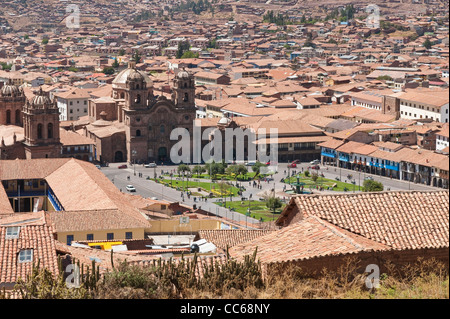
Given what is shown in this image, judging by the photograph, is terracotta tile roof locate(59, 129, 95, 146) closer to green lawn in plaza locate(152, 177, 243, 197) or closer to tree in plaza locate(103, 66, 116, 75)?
green lawn in plaza locate(152, 177, 243, 197)

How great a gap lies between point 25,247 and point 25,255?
0.83 ft

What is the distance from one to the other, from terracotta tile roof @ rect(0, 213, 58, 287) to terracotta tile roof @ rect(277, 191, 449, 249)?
480 cm

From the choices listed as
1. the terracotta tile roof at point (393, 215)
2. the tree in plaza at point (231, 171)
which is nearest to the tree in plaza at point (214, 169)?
the tree in plaza at point (231, 171)

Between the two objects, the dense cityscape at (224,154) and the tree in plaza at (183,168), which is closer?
the dense cityscape at (224,154)

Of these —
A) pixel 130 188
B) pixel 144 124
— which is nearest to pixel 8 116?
pixel 144 124

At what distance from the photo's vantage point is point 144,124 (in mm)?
56406

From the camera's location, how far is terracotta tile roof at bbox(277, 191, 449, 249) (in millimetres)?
10523

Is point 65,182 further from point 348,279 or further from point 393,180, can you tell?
point 348,279

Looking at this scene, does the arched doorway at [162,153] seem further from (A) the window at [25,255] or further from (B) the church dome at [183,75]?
(A) the window at [25,255]

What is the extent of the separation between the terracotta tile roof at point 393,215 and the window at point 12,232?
6.20 m

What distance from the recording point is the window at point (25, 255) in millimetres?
15561

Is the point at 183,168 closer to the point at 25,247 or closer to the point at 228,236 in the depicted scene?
the point at 228,236

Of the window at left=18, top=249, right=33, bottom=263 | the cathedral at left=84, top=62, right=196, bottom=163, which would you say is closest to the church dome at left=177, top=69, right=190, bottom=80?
the cathedral at left=84, top=62, right=196, bottom=163
